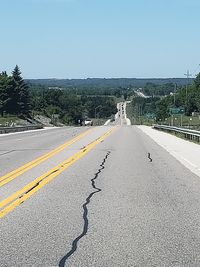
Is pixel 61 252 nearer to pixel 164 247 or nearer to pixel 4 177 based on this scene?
pixel 164 247

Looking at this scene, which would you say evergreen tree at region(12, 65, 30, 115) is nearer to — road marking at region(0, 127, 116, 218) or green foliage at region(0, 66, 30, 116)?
green foliage at region(0, 66, 30, 116)

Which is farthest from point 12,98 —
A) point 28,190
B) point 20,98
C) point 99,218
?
point 99,218

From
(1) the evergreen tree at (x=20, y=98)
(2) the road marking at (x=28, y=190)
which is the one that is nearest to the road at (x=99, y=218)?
(2) the road marking at (x=28, y=190)

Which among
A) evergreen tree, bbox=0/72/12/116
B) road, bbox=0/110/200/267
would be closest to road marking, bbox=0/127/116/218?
road, bbox=0/110/200/267

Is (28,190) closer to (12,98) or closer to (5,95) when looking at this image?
(5,95)

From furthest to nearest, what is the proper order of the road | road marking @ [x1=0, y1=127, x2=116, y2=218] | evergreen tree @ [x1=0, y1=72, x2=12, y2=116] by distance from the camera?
evergreen tree @ [x1=0, y1=72, x2=12, y2=116] → road marking @ [x1=0, y1=127, x2=116, y2=218] → the road

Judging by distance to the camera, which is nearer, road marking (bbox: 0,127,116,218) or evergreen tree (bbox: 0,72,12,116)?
road marking (bbox: 0,127,116,218)

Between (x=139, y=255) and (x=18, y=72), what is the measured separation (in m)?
119

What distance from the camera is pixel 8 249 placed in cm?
686

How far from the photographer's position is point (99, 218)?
8.91 m

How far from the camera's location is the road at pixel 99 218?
259 inches

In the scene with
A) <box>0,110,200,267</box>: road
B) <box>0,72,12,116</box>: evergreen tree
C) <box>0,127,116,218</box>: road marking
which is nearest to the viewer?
<box>0,110,200,267</box>: road

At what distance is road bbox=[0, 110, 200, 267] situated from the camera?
6.58 metres

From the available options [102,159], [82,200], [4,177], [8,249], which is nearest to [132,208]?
[82,200]
